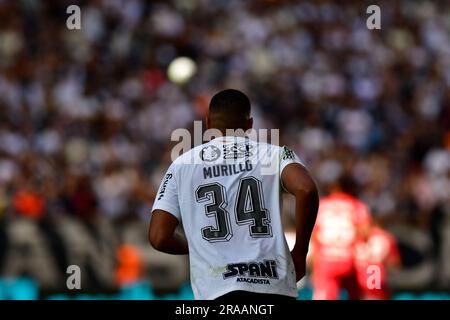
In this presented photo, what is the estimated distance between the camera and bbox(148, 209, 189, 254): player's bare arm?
5.65 meters

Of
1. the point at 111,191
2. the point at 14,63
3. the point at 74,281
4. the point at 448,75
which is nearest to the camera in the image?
the point at 74,281

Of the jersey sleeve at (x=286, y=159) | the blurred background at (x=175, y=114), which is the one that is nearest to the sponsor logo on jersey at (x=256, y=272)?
the jersey sleeve at (x=286, y=159)

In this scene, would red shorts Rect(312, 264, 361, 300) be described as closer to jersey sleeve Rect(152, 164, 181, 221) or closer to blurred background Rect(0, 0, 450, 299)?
blurred background Rect(0, 0, 450, 299)

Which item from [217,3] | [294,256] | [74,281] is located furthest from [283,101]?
[294,256]

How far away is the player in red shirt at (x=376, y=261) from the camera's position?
13039 millimetres

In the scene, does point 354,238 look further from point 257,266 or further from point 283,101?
point 257,266

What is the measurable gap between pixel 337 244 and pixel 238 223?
7270 millimetres

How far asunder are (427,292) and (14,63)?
7376mm

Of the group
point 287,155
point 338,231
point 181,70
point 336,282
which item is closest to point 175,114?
point 181,70

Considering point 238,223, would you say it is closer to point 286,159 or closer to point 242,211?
point 242,211

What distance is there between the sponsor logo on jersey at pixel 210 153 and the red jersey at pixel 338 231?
23.3 ft

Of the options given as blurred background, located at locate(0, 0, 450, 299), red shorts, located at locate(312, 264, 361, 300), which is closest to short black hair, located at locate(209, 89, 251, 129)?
red shorts, located at locate(312, 264, 361, 300)

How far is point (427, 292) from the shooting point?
14852 mm

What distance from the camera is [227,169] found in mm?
5590
